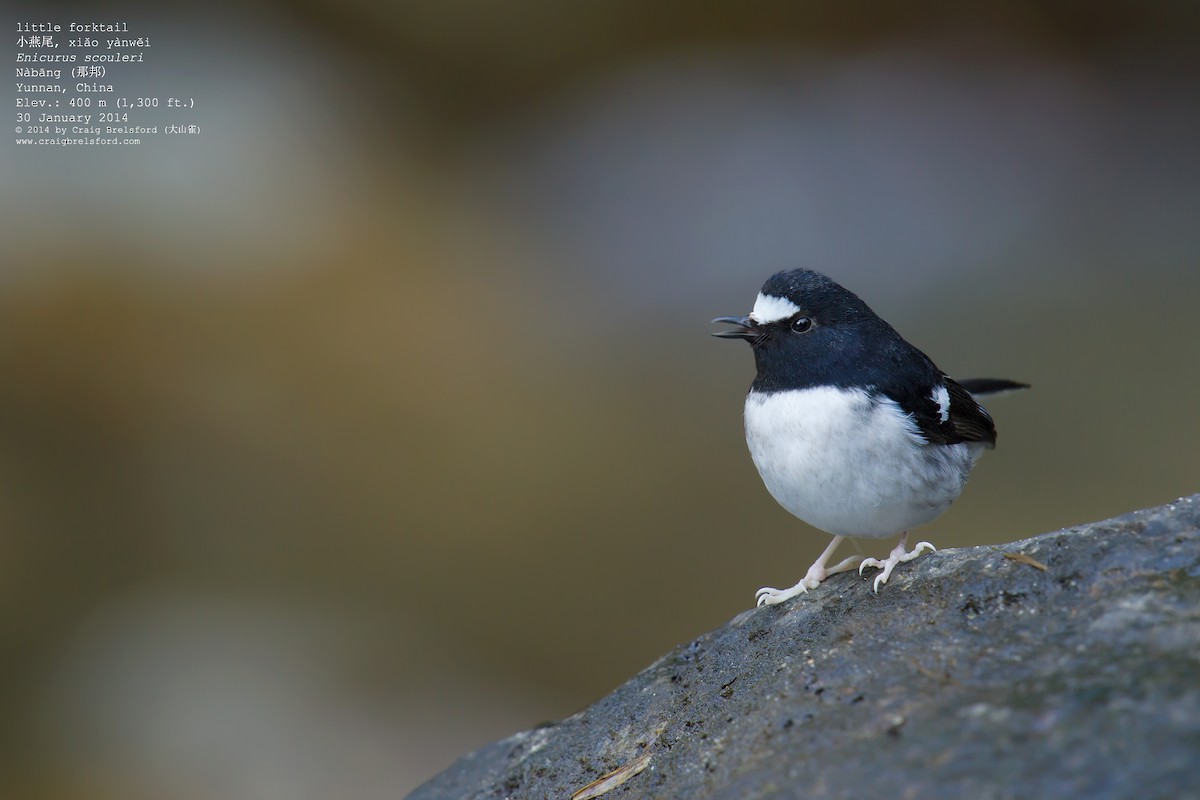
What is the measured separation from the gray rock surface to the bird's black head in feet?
2.33

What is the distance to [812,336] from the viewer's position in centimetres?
374

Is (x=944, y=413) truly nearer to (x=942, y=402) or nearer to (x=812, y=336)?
(x=942, y=402)

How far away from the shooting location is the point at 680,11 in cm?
1160

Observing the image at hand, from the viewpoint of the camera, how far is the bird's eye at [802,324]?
12.4ft

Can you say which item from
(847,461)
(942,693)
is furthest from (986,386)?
(942,693)

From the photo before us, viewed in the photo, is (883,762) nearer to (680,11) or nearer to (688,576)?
(688,576)

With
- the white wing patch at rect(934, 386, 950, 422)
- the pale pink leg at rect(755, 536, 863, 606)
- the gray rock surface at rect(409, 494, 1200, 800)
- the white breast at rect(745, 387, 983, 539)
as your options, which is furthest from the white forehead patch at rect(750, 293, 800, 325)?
the gray rock surface at rect(409, 494, 1200, 800)

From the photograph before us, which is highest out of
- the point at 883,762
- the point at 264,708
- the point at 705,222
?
the point at 705,222

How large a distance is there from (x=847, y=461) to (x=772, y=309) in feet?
2.20

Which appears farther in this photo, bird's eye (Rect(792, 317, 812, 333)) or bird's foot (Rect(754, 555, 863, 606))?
bird's eye (Rect(792, 317, 812, 333))

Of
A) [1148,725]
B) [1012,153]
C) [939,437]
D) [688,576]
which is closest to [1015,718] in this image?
[1148,725]

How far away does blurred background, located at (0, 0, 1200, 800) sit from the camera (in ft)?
27.3

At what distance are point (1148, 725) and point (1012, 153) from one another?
1176 centimetres

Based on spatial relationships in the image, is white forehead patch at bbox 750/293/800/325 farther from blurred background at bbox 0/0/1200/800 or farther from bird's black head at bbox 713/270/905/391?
blurred background at bbox 0/0/1200/800
